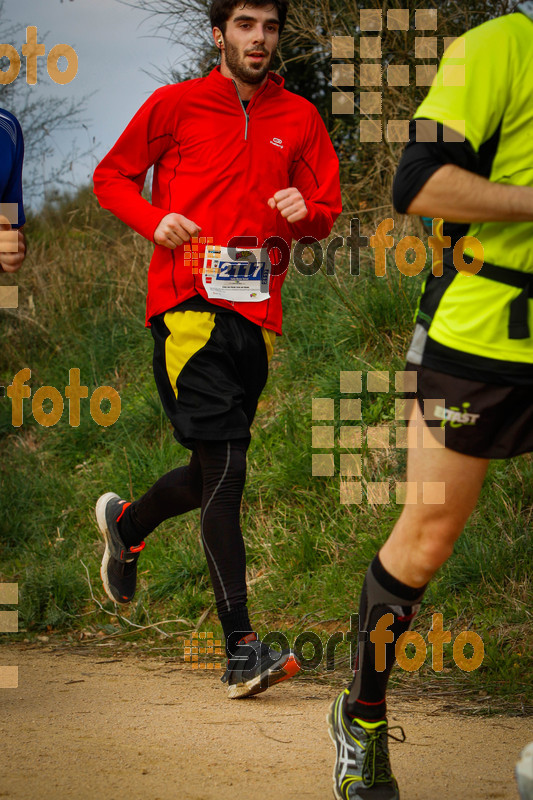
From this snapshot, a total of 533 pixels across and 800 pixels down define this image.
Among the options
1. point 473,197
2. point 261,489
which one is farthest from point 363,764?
point 261,489

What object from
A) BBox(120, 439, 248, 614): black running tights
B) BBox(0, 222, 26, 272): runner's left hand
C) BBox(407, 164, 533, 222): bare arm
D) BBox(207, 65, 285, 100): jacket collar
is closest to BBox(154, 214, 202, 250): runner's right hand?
BBox(0, 222, 26, 272): runner's left hand

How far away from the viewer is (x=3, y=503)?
671 centimetres

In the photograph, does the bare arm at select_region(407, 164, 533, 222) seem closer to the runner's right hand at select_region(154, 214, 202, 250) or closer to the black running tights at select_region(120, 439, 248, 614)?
the runner's right hand at select_region(154, 214, 202, 250)

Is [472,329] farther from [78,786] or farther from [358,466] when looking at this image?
[358,466]

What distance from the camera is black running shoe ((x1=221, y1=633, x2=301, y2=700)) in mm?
3668

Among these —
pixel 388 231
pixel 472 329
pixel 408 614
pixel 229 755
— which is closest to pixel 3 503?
pixel 388 231

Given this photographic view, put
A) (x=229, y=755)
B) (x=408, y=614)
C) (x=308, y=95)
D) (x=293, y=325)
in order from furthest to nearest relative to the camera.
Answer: (x=308, y=95), (x=293, y=325), (x=229, y=755), (x=408, y=614)

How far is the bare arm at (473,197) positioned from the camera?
91.0 inches

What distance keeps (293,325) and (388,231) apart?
1.10 metres

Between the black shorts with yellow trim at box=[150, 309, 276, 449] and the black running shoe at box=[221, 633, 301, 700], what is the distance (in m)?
0.85

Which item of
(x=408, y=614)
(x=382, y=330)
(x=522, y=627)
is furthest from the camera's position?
(x=382, y=330)

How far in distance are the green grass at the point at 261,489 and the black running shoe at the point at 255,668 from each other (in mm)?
724

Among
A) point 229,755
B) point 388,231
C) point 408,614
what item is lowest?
point 229,755

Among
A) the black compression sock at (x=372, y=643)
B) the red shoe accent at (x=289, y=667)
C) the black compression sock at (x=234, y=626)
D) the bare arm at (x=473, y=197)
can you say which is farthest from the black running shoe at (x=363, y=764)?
the bare arm at (x=473, y=197)
